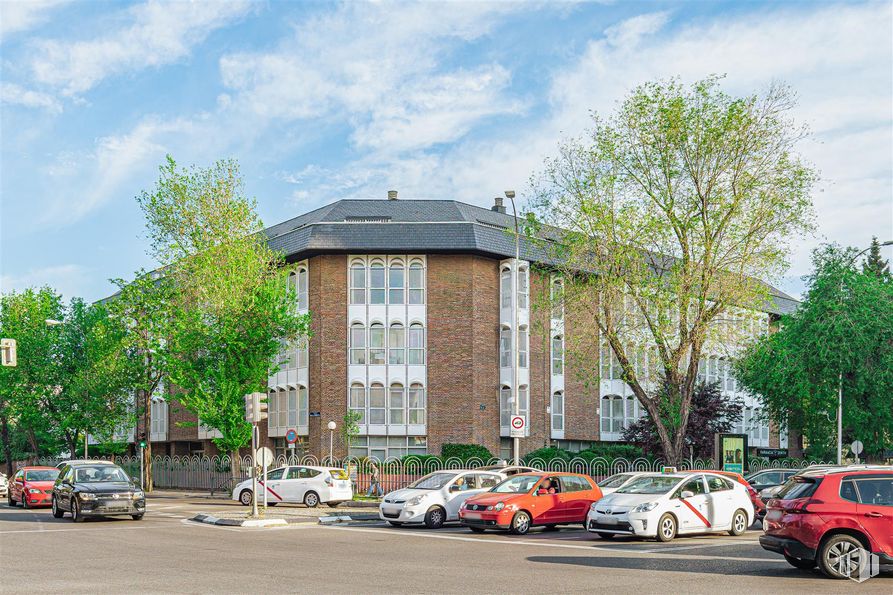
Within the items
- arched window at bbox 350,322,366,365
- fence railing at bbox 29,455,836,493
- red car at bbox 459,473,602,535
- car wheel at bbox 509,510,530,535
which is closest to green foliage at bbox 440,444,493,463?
fence railing at bbox 29,455,836,493

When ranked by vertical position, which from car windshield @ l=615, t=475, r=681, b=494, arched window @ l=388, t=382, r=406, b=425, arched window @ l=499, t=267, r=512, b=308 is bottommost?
car windshield @ l=615, t=475, r=681, b=494

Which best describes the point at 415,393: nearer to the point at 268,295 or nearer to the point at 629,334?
the point at 268,295

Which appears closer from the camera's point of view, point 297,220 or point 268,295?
point 268,295

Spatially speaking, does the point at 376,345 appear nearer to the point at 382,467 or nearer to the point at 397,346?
the point at 397,346

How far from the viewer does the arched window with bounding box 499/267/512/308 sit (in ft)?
162

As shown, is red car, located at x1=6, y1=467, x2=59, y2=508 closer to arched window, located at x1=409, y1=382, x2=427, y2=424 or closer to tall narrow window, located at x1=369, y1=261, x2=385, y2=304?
arched window, located at x1=409, y1=382, x2=427, y2=424

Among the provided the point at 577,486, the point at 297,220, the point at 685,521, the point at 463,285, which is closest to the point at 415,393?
the point at 463,285

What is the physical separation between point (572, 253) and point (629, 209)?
8.09 feet

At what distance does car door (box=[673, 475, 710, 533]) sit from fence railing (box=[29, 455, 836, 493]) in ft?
48.2

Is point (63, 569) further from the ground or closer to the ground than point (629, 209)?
closer to the ground

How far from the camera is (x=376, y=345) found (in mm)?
48312

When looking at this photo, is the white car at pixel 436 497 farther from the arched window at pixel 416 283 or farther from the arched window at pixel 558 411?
the arched window at pixel 558 411

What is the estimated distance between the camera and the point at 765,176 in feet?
109

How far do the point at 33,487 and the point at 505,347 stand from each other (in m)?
23.5
